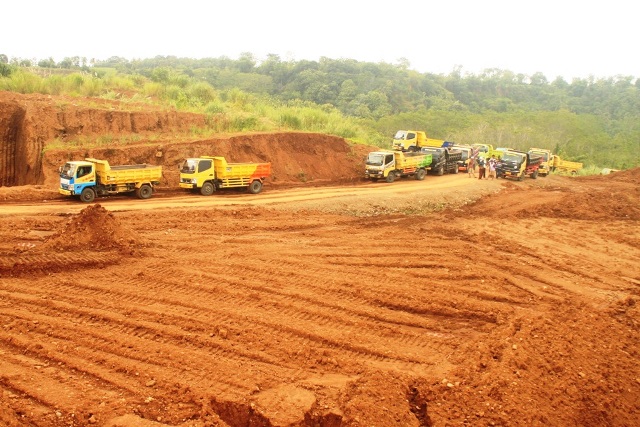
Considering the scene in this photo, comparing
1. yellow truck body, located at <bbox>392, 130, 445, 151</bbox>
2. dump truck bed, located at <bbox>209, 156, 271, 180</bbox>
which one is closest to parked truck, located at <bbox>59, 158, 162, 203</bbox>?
dump truck bed, located at <bbox>209, 156, 271, 180</bbox>

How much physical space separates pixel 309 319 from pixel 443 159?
26526 mm

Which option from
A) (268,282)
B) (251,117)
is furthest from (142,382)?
(251,117)

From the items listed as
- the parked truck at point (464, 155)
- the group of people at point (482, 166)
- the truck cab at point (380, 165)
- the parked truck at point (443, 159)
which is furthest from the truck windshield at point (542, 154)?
the truck cab at point (380, 165)

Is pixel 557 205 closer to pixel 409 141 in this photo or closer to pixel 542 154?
pixel 542 154

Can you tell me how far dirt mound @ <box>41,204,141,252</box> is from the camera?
46.3 ft

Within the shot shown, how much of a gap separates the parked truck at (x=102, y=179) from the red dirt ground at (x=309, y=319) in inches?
43.6

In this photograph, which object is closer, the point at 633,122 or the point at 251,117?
the point at 251,117

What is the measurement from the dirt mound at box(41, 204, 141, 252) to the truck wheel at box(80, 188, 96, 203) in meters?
7.65

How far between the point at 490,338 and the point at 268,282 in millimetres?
5209

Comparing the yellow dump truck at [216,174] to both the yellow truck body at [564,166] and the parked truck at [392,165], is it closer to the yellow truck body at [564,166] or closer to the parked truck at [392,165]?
the parked truck at [392,165]

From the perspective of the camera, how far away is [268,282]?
41.6 ft

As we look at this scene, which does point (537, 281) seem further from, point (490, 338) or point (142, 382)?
point (142, 382)

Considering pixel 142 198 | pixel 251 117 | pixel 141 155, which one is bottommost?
pixel 142 198

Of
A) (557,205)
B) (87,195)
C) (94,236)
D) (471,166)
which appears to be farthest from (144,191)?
(471,166)
